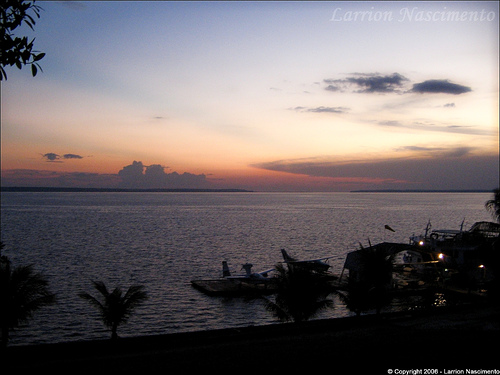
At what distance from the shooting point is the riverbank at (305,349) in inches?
360

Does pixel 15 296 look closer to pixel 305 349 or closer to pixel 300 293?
pixel 300 293

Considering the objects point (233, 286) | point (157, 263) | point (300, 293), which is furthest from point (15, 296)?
point (157, 263)

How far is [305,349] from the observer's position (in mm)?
10281

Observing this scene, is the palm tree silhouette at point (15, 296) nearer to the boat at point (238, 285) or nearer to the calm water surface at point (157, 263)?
the calm water surface at point (157, 263)

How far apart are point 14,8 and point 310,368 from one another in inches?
358

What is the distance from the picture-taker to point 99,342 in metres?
12.1

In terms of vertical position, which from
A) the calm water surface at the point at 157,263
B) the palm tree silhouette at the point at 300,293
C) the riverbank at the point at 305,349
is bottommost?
the calm water surface at the point at 157,263

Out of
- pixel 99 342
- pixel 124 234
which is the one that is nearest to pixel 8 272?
pixel 99 342

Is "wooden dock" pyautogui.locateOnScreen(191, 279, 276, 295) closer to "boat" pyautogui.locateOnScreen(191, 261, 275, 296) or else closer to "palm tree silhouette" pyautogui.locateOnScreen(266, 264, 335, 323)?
"boat" pyautogui.locateOnScreen(191, 261, 275, 296)

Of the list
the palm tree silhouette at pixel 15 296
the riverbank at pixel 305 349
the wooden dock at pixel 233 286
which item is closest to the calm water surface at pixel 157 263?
the wooden dock at pixel 233 286

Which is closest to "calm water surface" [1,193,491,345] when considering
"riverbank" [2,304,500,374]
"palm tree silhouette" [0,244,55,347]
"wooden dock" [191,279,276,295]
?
"wooden dock" [191,279,276,295]

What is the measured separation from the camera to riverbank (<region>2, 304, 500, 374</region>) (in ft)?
30.0

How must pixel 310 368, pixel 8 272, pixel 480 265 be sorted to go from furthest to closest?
pixel 480 265, pixel 8 272, pixel 310 368

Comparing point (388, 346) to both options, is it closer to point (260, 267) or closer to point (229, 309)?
point (229, 309)
